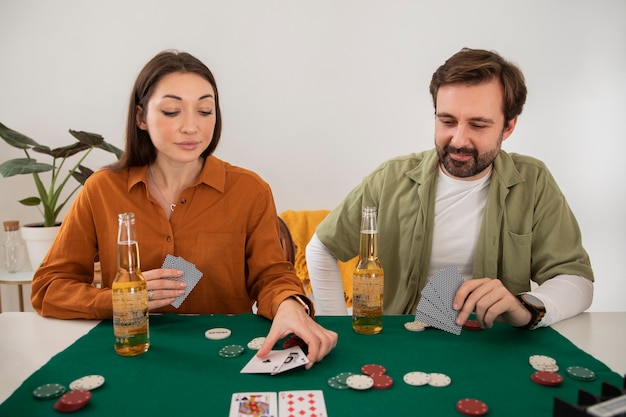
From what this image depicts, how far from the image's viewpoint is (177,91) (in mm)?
1622

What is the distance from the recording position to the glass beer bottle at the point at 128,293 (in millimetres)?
1178

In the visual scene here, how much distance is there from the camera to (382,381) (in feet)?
3.52

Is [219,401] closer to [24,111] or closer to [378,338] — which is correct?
[378,338]

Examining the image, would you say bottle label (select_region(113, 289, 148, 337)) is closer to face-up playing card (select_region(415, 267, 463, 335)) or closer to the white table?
the white table

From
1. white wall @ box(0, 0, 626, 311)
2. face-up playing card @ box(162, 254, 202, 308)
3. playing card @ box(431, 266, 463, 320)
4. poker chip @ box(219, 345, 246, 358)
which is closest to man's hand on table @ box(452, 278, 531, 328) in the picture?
playing card @ box(431, 266, 463, 320)

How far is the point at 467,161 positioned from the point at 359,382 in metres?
0.95

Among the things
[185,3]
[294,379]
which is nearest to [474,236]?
[294,379]

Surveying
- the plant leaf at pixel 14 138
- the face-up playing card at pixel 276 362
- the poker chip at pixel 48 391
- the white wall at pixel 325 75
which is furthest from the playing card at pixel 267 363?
the white wall at pixel 325 75

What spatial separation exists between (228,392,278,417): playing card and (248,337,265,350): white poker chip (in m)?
0.22

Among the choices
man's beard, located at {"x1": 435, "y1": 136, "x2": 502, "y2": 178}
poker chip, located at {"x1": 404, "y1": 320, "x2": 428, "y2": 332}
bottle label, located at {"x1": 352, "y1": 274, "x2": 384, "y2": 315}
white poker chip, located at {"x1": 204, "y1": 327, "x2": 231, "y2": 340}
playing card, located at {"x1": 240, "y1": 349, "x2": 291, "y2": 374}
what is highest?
man's beard, located at {"x1": 435, "y1": 136, "x2": 502, "y2": 178}

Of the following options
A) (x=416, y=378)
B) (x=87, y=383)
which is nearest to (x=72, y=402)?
(x=87, y=383)

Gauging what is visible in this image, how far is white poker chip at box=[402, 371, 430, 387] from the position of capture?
3.52 ft

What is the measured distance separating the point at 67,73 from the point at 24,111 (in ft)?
1.14

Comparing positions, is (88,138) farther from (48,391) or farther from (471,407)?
(471,407)
